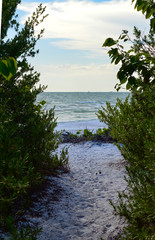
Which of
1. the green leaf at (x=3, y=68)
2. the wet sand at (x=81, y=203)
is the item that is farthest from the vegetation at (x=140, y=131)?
the green leaf at (x=3, y=68)

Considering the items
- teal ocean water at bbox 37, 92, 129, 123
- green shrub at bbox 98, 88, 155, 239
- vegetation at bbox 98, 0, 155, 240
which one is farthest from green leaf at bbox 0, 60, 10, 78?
teal ocean water at bbox 37, 92, 129, 123

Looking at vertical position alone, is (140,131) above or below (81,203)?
Result: above

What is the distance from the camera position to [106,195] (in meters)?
4.96

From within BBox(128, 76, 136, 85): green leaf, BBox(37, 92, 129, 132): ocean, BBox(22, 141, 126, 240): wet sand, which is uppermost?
BBox(37, 92, 129, 132): ocean

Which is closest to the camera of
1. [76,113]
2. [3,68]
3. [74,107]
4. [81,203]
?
[3,68]

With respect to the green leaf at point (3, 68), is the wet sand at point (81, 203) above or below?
below

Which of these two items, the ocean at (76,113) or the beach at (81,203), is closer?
the beach at (81,203)

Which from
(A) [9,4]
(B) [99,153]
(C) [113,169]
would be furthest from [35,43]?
(B) [99,153]

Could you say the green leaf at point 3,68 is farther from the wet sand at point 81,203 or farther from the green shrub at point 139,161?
the wet sand at point 81,203

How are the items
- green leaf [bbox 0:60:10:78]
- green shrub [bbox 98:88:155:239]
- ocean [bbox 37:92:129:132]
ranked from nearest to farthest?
green leaf [bbox 0:60:10:78]
green shrub [bbox 98:88:155:239]
ocean [bbox 37:92:129:132]

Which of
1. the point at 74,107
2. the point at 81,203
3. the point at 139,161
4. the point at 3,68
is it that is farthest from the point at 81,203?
the point at 74,107

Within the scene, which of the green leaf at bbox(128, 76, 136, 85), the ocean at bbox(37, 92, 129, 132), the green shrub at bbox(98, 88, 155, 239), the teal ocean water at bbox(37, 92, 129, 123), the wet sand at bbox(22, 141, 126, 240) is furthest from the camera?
the teal ocean water at bbox(37, 92, 129, 123)

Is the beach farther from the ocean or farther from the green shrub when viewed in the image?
the ocean

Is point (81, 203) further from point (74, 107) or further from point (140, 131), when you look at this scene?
point (74, 107)
